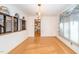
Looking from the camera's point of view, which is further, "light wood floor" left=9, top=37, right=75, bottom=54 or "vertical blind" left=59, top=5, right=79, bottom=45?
"light wood floor" left=9, top=37, right=75, bottom=54

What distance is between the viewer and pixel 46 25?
11.6 meters

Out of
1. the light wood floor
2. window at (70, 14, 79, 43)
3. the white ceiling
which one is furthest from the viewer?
the light wood floor

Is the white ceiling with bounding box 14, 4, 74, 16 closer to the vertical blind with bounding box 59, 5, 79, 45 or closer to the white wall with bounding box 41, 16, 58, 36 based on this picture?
the vertical blind with bounding box 59, 5, 79, 45

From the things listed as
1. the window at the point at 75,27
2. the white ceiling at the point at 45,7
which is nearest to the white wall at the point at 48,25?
the white ceiling at the point at 45,7

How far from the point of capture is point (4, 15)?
4531 millimetres

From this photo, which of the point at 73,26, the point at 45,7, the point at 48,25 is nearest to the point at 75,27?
the point at 73,26

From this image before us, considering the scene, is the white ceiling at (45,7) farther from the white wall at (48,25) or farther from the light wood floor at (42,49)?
the white wall at (48,25)

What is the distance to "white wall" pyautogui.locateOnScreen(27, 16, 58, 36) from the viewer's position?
11234 millimetres

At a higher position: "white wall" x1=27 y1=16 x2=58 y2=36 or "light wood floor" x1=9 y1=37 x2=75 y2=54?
"white wall" x1=27 y1=16 x2=58 y2=36

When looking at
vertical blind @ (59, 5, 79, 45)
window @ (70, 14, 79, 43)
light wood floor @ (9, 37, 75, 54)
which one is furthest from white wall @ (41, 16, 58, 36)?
window @ (70, 14, 79, 43)

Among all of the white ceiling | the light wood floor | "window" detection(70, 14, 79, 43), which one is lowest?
the light wood floor
